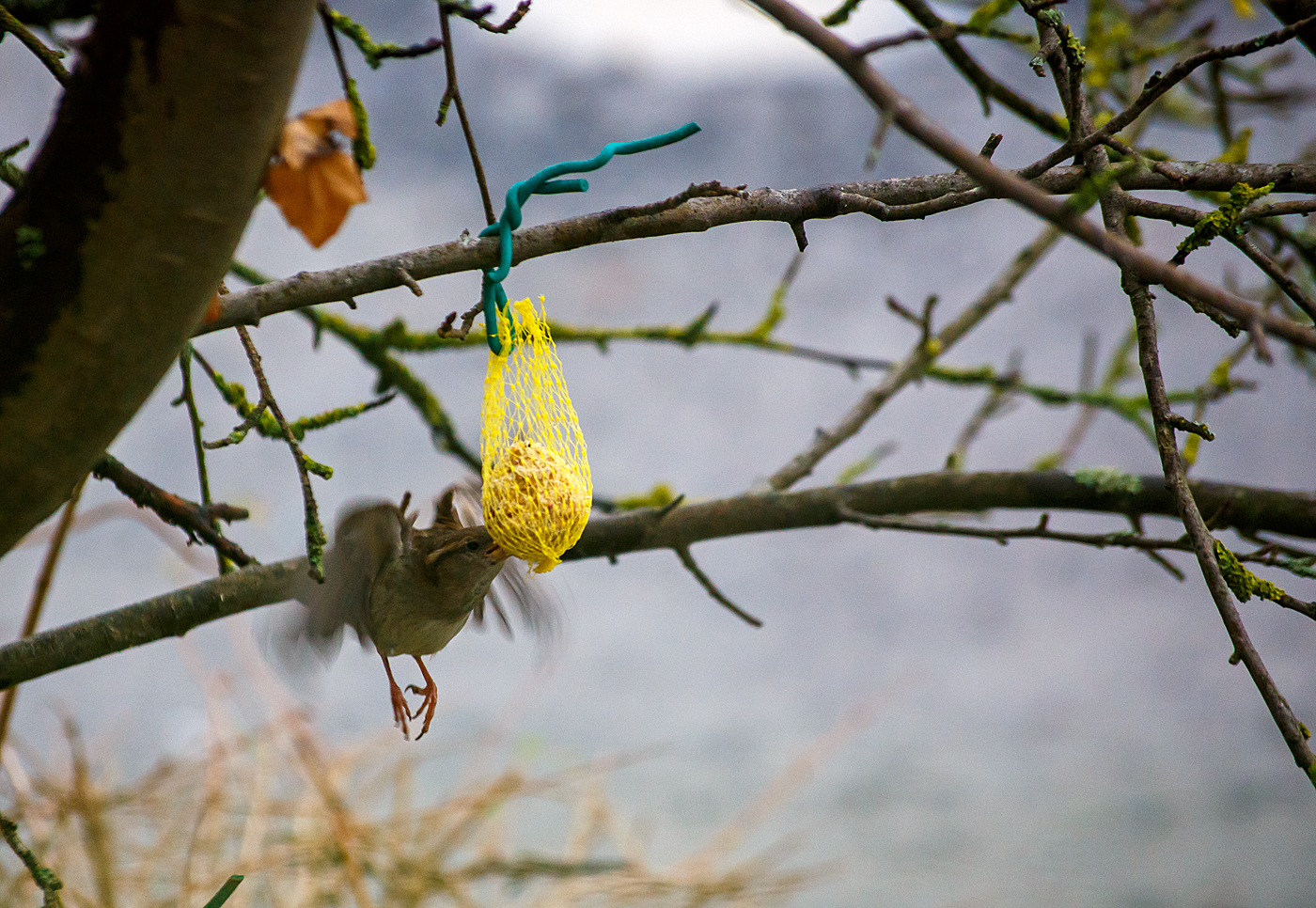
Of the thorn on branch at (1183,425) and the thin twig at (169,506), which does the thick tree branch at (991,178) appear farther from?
the thin twig at (169,506)

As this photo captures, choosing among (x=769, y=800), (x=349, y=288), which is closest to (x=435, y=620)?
(x=349, y=288)

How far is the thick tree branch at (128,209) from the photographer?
554mm

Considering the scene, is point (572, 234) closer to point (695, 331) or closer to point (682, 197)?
point (682, 197)

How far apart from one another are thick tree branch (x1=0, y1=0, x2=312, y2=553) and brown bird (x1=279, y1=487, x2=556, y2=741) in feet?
1.05

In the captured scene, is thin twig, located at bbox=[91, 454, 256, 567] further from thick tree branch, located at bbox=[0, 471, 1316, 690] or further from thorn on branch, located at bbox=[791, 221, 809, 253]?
thorn on branch, located at bbox=[791, 221, 809, 253]

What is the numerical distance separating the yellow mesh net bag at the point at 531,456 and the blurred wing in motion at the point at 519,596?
130mm

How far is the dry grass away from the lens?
1.79m

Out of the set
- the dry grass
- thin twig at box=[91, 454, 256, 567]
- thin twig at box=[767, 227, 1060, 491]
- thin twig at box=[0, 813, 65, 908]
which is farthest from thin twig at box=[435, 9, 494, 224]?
the dry grass

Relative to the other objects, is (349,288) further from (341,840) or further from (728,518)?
(341,840)

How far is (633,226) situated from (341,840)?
147 centimetres

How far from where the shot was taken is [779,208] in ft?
2.60

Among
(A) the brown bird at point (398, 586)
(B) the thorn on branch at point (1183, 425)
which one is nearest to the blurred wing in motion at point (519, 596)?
(A) the brown bird at point (398, 586)

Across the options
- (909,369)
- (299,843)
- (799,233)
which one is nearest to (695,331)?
(909,369)

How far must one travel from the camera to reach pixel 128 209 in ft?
1.89
